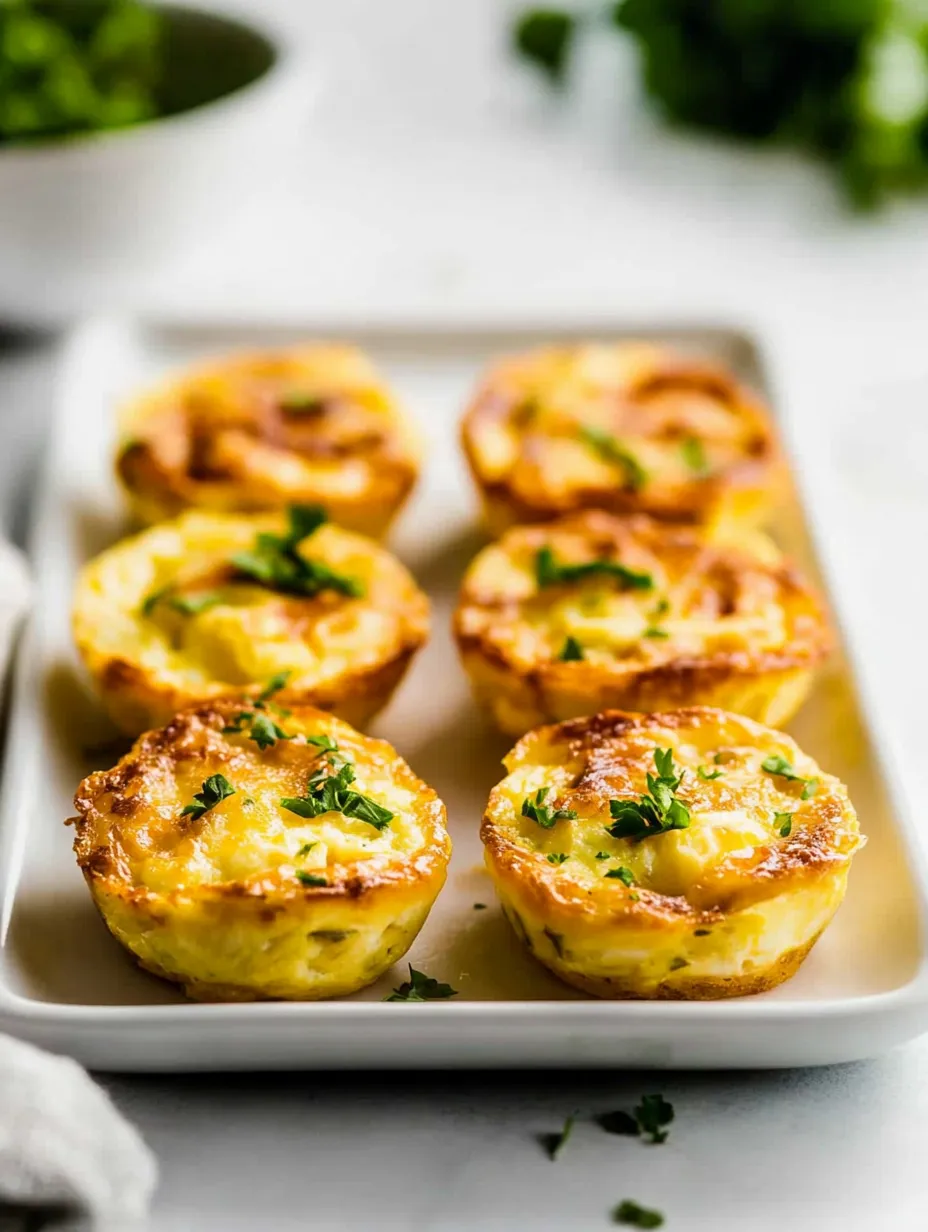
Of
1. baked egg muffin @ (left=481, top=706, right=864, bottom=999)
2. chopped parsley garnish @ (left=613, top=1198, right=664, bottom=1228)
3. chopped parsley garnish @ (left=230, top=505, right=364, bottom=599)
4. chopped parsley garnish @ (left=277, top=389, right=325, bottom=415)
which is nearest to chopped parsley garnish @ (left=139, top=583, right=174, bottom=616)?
chopped parsley garnish @ (left=230, top=505, right=364, bottom=599)

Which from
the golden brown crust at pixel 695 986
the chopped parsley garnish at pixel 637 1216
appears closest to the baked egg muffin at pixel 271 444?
the golden brown crust at pixel 695 986

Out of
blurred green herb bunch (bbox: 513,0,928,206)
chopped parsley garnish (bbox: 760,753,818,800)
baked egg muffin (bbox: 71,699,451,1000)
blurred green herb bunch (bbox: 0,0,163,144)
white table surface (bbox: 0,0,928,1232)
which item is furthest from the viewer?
blurred green herb bunch (bbox: 513,0,928,206)

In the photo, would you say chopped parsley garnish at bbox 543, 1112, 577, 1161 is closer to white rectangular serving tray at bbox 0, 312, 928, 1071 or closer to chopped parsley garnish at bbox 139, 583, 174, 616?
white rectangular serving tray at bbox 0, 312, 928, 1071

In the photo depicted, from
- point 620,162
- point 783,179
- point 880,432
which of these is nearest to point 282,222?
point 620,162

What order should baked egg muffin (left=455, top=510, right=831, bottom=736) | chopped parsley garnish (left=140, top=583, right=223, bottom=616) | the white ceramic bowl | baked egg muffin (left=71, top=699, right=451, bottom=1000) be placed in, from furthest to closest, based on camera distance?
the white ceramic bowl → chopped parsley garnish (left=140, top=583, right=223, bottom=616) → baked egg muffin (left=455, top=510, right=831, bottom=736) → baked egg muffin (left=71, top=699, right=451, bottom=1000)

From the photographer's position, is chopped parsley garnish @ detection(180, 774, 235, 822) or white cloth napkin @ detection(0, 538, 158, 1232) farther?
chopped parsley garnish @ detection(180, 774, 235, 822)

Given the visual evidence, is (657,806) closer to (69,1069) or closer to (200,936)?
(200,936)
